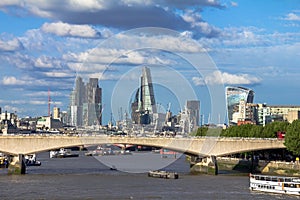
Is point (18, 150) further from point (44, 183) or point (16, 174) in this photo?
point (44, 183)

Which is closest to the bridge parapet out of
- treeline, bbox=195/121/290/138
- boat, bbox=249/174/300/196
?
treeline, bbox=195/121/290/138

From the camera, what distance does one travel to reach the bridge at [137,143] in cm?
6562

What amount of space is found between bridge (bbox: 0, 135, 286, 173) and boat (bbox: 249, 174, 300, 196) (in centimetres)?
1467

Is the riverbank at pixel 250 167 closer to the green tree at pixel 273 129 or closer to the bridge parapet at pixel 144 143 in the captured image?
the bridge parapet at pixel 144 143

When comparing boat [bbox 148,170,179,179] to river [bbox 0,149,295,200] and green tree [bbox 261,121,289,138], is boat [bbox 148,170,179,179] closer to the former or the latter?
river [bbox 0,149,295,200]

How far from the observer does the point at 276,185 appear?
172ft

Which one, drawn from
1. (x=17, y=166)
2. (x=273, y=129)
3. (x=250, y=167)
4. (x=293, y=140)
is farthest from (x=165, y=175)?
(x=273, y=129)

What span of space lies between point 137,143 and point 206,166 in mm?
8119

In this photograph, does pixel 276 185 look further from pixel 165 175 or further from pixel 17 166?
pixel 17 166

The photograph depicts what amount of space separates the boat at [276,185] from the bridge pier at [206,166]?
45.5ft

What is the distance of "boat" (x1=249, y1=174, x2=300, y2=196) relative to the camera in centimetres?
5075

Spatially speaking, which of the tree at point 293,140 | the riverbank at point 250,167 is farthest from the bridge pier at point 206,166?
the tree at point 293,140

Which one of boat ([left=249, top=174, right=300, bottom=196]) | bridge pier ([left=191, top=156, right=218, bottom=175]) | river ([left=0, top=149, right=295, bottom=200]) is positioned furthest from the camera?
bridge pier ([left=191, top=156, right=218, bottom=175])

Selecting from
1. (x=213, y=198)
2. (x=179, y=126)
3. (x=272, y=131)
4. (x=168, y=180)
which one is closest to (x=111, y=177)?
(x=168, y=180)
